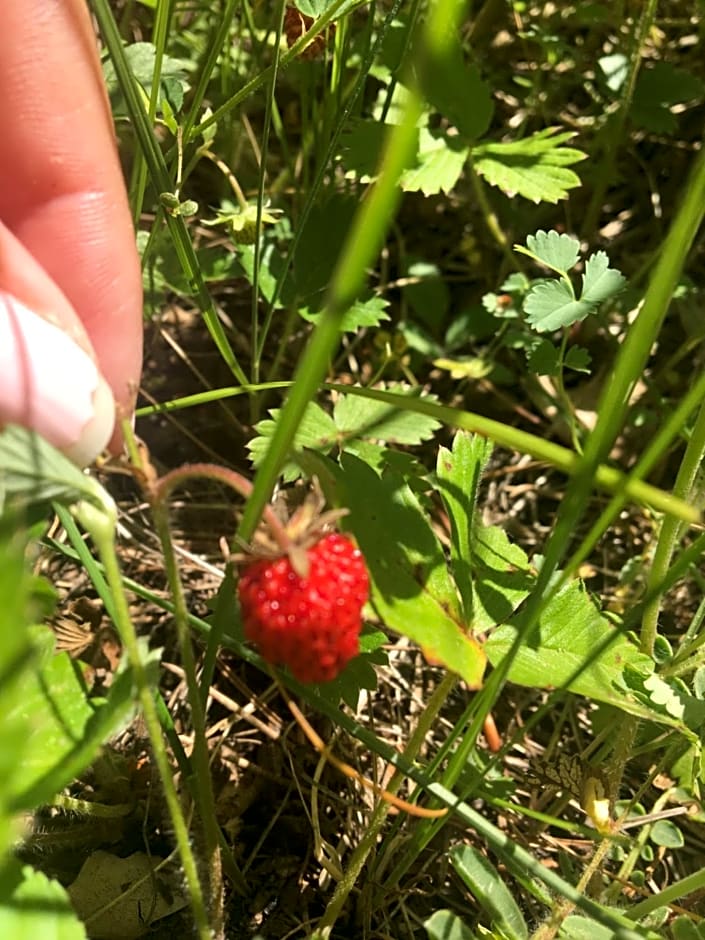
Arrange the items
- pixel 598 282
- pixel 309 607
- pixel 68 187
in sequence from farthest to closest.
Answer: pixel 598 282, pixel 68 187, pixel 309 607

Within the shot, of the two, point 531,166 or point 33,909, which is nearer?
point 33,909

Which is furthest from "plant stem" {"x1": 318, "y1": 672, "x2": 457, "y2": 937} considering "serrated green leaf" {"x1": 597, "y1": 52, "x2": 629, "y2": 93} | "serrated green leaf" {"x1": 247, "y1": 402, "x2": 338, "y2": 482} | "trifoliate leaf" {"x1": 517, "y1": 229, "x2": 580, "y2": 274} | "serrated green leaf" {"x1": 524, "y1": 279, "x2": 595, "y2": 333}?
"serrated green leaf" {"x1": 597, "y1": 52, "x2": 629, "y2": 93}

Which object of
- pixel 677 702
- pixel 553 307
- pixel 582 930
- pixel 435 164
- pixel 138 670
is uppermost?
pixel 435 164

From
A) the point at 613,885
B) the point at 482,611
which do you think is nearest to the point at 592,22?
the point at 482,611

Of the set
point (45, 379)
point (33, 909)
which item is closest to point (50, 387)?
point (45, 379)

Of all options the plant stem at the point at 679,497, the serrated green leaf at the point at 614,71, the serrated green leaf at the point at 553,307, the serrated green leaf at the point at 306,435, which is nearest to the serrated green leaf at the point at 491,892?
the plant stem at the point at 679,497

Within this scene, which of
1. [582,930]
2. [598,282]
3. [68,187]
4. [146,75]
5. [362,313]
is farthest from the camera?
[362,313]

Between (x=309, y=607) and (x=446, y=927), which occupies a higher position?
(x=309, y=607)

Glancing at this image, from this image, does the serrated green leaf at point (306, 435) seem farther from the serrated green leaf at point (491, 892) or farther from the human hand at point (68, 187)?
the serrated green leaf at point (491, 892)

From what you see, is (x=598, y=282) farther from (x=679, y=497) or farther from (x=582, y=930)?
(x=582, y=930)
